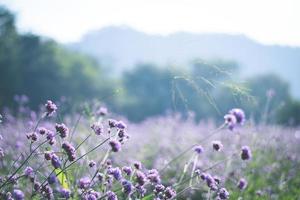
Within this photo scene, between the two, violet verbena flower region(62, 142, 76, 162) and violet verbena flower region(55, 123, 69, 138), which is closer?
violet verbena flower region(62, 142, 76, 162)

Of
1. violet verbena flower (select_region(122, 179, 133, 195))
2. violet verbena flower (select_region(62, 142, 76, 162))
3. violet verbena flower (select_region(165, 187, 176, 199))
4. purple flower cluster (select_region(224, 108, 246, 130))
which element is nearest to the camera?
violet verbena flower (select_region(62, 142, 76, 162))

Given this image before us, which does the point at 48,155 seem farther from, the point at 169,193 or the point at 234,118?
the point at 234,118

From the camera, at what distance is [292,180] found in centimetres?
619

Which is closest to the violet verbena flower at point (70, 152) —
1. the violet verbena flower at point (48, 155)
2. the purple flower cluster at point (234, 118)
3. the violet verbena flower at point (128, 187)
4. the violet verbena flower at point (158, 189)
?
the violet verbena flower at point (48, 155)

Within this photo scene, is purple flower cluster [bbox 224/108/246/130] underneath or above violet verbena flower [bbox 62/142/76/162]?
underneath

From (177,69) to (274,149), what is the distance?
5.04 metres

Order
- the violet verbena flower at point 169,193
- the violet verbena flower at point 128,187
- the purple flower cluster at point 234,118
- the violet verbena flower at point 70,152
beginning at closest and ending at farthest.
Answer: the violet verbena flower at point 70,152 → the violet verbena flower at point 128,187 → the violet verbena flower at point 169,193 → the purple flower cluster at point 234,118

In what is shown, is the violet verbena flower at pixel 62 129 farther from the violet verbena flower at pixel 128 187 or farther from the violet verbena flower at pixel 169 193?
the violet verbena flower at pixel 169 193

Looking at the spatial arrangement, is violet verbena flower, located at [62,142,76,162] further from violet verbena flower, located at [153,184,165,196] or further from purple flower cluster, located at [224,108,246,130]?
purple flower cluster, located at [224,108,246,130]

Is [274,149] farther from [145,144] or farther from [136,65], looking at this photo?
[136,65]

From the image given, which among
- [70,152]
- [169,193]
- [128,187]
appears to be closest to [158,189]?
[169,193]

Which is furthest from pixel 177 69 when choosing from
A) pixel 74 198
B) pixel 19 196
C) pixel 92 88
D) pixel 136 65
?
pixel 136 65

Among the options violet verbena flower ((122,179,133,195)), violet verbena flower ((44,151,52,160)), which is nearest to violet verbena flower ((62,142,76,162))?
violet verbena flower ((44,151,52,160))

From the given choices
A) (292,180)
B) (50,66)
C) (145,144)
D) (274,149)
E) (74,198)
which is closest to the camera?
(74,198)
